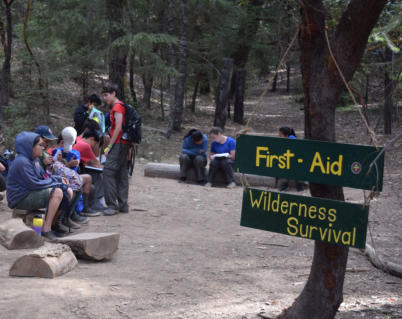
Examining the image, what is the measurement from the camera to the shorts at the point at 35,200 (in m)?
5.97

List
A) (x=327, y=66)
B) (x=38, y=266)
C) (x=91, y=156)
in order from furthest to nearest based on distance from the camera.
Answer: (x=91, y=156)
(x=38, y=266)
(x=327, y=66)

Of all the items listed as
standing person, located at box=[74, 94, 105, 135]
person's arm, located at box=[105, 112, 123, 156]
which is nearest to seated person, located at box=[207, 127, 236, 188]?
standing person, located at box=[74, 94, 105, 135]

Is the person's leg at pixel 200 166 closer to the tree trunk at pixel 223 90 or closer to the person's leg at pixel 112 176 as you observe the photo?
the person's leg at pixel 112 176

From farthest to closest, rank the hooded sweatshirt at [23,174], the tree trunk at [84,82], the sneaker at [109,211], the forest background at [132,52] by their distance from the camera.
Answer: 1. the tree trunk at [84,82]
2. the forest background at [132,52]
3. the sneaker at [109,211]
4. the hooded sweatshirt at [23,174]

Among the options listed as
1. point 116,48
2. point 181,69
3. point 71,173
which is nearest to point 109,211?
point 71,173

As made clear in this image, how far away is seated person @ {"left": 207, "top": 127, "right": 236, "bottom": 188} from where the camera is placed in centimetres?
1085

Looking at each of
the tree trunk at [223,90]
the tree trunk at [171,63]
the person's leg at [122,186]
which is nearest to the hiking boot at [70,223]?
the person's leg at [122,186]

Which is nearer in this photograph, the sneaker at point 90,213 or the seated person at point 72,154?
the seated person at point 72,154

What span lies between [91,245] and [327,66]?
318cm

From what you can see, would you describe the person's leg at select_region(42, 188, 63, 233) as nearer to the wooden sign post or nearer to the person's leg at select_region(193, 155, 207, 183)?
the wooden sign post

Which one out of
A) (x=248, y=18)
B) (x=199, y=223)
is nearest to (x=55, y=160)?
(x=199, y=223)

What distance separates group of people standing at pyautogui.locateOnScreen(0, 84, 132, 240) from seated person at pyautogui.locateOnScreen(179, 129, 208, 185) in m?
2.51

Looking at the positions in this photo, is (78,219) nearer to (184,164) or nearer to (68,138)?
(68,138)

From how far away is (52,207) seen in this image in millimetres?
6023
